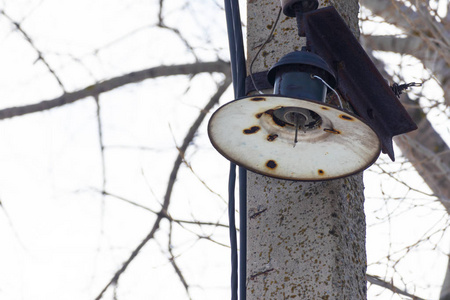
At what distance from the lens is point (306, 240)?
1.49 meters

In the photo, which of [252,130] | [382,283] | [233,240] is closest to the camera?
[252,130]

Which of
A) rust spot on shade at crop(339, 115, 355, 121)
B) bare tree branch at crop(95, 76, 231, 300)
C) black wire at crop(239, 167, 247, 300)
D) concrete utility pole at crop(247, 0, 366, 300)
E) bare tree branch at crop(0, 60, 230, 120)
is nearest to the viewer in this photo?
rust spot on shade at crop(339, 115, 355, 121)

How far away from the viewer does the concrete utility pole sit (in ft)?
4.71

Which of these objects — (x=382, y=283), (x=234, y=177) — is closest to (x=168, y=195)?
(x=382, y=283)

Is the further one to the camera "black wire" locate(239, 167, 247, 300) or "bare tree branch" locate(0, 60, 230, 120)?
"bare tree branch" locate(0, 60, 230, 120)

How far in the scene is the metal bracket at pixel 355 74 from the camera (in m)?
1.58

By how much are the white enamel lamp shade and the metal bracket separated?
0.62ft

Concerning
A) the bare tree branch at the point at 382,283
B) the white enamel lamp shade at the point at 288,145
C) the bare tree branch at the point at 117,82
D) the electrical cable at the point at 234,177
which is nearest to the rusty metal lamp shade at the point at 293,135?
the white enamel lamp shade at the point at 288,145

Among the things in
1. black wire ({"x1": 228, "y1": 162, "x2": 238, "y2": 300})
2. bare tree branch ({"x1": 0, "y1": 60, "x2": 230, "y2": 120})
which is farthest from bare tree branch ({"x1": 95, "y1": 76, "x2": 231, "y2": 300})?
black wire ({"x1": 228, "y1": 162, "x2": 238, "y2": 300})

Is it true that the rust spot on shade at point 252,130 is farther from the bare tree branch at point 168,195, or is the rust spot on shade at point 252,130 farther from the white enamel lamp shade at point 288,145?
the bare tree branch at point 168,195

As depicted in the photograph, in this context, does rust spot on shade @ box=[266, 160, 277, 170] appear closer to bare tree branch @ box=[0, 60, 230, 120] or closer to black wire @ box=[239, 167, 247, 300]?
black wire @ box=[239, 167, 247, 300]

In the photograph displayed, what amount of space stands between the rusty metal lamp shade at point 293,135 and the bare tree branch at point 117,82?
9.27 ft

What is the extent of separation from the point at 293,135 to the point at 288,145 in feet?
0.09

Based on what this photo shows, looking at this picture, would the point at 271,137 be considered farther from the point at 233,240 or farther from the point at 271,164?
the point at 233,240
